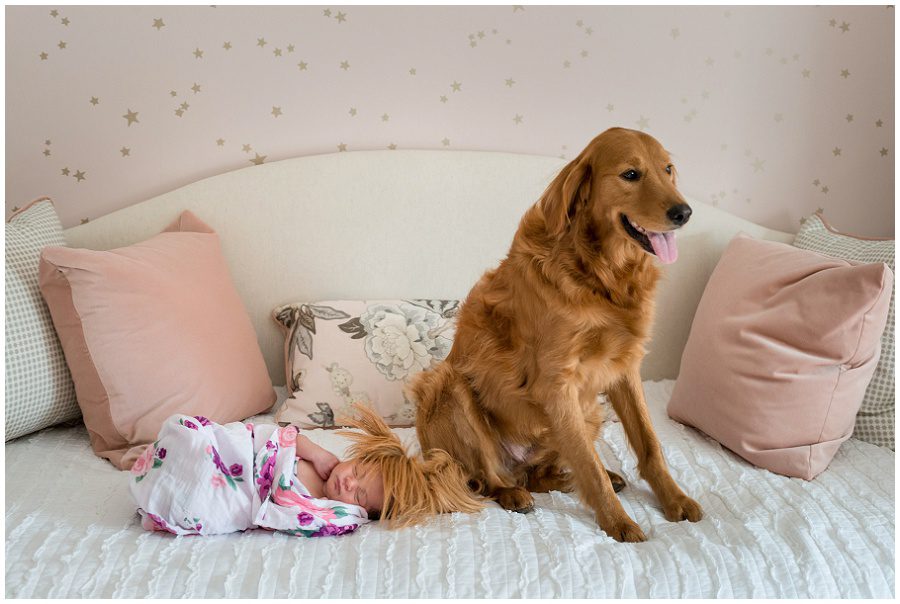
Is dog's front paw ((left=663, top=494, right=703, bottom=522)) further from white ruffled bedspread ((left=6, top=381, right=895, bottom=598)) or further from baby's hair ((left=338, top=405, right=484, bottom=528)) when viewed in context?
baby's hair ((left=338, top=405, right=484, bottom=528))

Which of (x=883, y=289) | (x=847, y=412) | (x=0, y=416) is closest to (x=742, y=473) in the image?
(x=847, y=412)

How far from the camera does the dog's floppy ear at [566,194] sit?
52.4 inches

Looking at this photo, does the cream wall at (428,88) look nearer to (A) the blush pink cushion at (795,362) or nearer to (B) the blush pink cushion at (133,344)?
(B) the blush pink cushion at (133,344)

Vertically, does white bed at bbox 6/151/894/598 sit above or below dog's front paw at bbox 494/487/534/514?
above

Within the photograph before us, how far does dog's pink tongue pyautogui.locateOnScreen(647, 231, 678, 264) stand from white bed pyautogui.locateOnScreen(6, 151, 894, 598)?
0.47 meters

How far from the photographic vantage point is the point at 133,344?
64.2 inches

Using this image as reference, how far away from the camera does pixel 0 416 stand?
157cm

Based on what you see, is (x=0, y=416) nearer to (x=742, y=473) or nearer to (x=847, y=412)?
(x=742, y=473)

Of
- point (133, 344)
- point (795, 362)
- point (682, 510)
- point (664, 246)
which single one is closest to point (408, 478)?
point (682, 510)

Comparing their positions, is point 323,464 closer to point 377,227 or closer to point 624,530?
point 624,530

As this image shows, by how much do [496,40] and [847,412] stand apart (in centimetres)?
138

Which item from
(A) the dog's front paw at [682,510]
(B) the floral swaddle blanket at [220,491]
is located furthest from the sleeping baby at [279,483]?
(A) the dog's front paw at [682,510]

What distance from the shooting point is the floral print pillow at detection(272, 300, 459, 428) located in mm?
1858

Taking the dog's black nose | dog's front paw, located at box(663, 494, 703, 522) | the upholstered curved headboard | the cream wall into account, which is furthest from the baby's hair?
the cream wall
